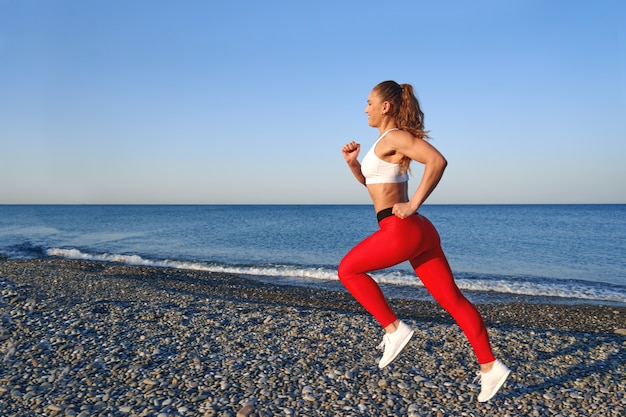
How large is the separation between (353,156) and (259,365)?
273 cm

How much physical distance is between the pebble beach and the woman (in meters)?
0.91

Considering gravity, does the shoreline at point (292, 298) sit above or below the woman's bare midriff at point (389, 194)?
below

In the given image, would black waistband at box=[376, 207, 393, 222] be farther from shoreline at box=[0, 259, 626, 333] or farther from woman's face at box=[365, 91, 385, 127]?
shoreline at box=[0, 259, 626, 333]

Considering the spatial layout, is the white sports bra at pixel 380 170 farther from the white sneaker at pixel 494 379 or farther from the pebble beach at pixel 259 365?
the pebble beach at pixel 259 365

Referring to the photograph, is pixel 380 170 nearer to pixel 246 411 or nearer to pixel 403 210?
pixel 403 210

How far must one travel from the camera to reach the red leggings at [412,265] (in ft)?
11.9

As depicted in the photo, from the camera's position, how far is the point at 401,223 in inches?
142

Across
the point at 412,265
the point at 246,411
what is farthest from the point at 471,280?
the point at 246,411

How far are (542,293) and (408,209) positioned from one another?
13.1 m

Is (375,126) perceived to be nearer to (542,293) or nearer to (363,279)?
(363,279)

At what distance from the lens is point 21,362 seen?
5.33 meters

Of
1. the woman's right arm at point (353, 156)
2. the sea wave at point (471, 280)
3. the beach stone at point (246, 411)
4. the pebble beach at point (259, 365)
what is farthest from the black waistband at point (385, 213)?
the sea wave at point (471, 280)

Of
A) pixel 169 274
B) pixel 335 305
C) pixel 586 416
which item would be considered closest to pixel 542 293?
pixel 335 305

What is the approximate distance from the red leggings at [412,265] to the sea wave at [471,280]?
1181cm
